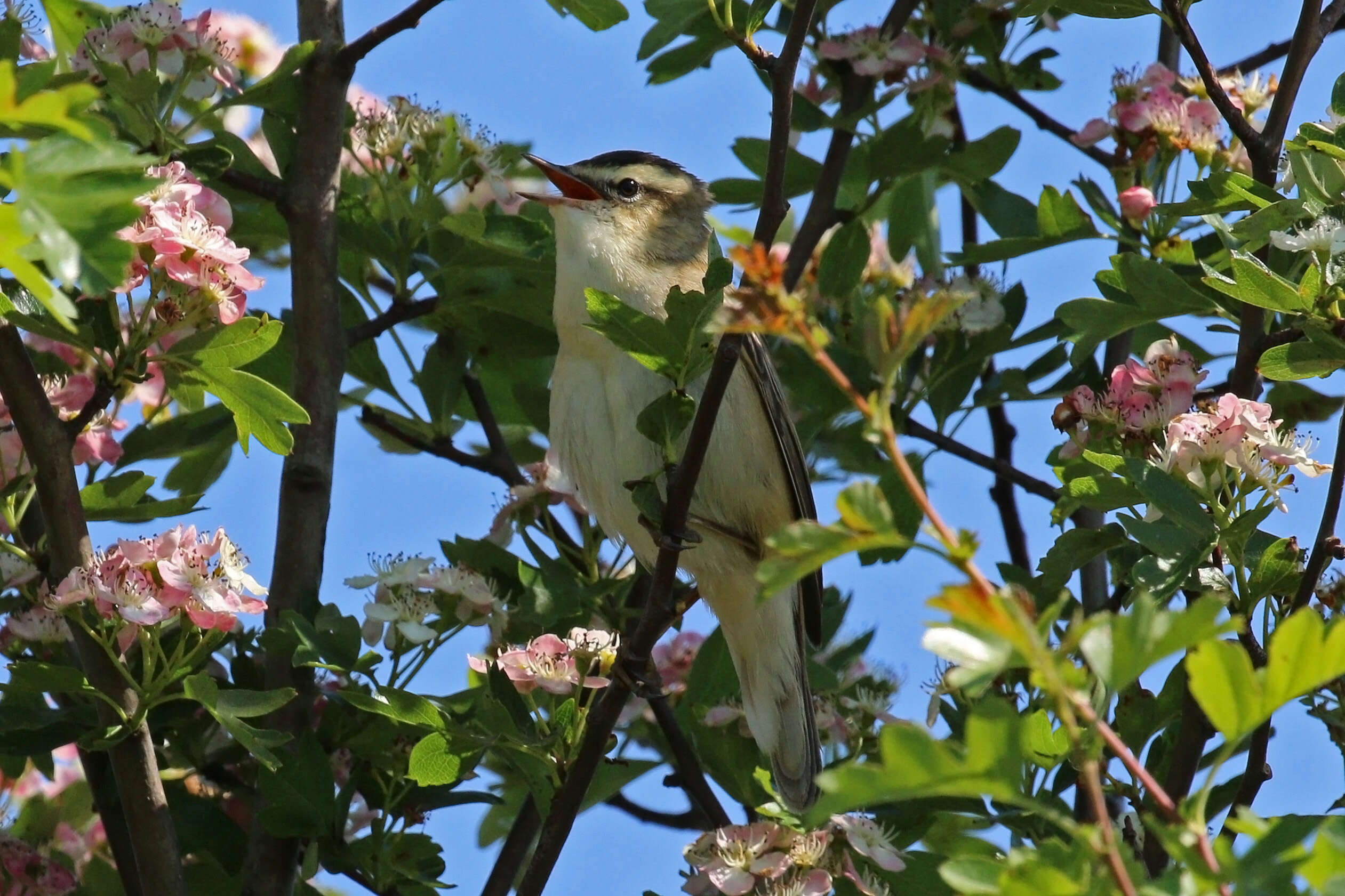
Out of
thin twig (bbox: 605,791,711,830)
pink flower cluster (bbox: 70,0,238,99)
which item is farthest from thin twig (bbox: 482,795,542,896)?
pink flower cluster (bbox: 70,0,238,99)

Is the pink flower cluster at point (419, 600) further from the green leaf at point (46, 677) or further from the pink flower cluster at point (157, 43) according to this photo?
the pink flower cluster at point (157, 43)

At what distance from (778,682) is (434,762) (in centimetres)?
132

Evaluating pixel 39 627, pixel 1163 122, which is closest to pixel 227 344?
pixel 39 627

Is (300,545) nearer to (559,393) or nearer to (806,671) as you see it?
(559,393)

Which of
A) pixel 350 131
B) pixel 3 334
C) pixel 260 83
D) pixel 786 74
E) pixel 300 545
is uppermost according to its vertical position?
pixel 350 131

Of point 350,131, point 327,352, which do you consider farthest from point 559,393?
point 350,131

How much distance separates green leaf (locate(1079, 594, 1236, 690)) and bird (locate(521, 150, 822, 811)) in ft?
7.75

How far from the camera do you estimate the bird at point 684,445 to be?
4039 mm

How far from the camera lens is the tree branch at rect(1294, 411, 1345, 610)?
2709mm

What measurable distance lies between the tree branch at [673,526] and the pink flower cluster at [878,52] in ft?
4.40

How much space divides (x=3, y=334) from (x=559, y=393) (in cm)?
153

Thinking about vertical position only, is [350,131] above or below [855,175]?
below

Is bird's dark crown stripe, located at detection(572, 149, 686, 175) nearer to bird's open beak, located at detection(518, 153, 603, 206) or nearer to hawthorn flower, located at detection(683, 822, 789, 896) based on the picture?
bird's open beak, located at detection(518, 153, 603, 206)

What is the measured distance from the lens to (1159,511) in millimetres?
2861
